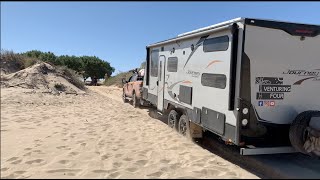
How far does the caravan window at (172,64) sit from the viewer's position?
30.9ft

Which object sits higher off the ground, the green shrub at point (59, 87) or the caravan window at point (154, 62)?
the caravan window at point (154, 62)

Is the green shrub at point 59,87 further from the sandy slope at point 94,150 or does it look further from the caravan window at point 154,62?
the caravan window at point 154,62

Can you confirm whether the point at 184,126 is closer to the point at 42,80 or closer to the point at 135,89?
the point at 135,89

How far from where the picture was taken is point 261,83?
6.40 m

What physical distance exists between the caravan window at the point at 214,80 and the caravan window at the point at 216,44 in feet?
1.72

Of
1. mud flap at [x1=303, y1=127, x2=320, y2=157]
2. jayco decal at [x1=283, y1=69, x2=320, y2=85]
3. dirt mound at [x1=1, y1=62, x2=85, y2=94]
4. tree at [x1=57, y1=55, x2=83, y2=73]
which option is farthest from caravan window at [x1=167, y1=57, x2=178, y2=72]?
tree at [x1=57, y1=55, x2=83, y2=73]

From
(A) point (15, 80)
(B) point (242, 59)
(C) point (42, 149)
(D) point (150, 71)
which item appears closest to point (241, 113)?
(B) point (242, 59)

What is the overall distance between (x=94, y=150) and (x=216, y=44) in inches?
127

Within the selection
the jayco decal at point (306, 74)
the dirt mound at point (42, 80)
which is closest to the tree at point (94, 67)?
the dirt mound at point (42, 80)

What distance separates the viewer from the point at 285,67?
6559mm

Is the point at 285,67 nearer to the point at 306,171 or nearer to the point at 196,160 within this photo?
the point at 306,171

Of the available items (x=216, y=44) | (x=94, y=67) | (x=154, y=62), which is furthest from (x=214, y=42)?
(x=94, y=67)

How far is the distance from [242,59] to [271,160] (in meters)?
2.34

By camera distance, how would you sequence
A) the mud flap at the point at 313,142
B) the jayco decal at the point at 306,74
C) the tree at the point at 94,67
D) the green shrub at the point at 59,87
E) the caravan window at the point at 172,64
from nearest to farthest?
the mud flap at the point at 313,142, the jayco decal at the point at 306,74, the caravan window at the point at 172,64, the green shrub at the point at 59,87, the tree at the point at 94,67
